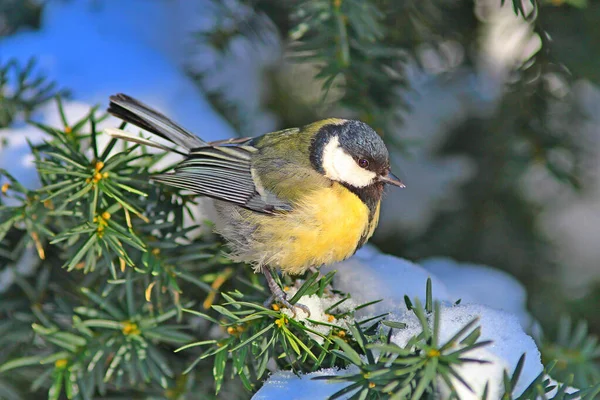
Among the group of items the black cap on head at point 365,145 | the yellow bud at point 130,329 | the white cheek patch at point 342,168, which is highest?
the black cap on head at point 365,145

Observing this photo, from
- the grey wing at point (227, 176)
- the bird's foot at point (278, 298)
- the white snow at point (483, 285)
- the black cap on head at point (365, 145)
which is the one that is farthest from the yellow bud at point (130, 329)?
the white snow at point (483, 285)

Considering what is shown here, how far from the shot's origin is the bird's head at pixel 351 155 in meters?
1.67

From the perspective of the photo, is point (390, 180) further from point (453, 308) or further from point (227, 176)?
point (453, 308)

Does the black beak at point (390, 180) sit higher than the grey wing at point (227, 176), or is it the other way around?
the grey wing at point (227, 176)

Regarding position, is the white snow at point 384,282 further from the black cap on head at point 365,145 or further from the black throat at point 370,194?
the black cap on head at point 365,145

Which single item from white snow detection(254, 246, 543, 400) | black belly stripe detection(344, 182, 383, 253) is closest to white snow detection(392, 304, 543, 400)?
white snow detection(254, 246, 543, 400)

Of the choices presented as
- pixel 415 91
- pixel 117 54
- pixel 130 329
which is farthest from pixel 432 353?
pixel 117 54

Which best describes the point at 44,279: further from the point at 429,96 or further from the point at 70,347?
the point at 429,96

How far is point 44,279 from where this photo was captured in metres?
1.44

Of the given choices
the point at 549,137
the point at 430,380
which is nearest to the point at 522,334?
the point at 430,380

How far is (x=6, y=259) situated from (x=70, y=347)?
42 cm

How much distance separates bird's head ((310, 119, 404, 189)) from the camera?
1.67m

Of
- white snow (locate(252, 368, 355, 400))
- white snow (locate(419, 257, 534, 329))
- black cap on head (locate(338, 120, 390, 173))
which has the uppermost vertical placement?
black cap on head (locate(338, 120, 390, 173))

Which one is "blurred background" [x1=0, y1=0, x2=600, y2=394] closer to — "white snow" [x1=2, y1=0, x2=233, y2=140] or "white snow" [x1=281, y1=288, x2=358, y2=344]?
"white snow" [x1=2, y1=0, x2=233, y2=140]
